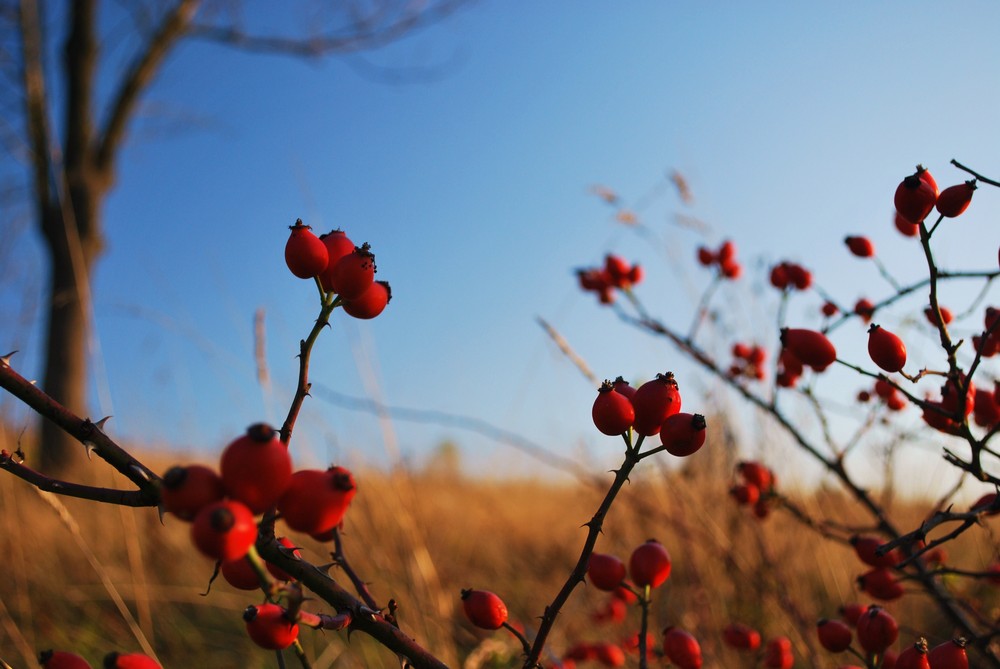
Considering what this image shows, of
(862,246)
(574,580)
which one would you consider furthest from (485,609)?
(862,246)

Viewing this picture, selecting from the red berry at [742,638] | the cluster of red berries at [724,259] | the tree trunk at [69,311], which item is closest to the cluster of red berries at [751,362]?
the cluster of red berries at [724,259]

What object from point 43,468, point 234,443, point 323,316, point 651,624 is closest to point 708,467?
point 651,624

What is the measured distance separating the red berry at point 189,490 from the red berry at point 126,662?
7.5 inches

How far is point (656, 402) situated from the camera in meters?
0.78

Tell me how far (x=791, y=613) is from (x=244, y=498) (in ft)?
5.83

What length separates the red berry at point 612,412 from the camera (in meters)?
0.78

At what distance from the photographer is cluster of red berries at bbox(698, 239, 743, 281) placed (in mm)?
2365

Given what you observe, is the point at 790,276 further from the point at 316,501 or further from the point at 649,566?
the point at 316,501

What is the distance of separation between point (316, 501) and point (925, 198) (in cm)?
93

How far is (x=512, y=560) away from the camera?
4457 mm

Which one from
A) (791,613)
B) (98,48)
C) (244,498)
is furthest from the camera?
(98,48)

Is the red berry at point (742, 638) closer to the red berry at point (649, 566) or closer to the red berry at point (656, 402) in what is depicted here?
the red berry at point (649, 566)

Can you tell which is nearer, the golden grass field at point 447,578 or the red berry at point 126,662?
the red berry at point 126,662

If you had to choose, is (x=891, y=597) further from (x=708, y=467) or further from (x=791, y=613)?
(x=708, y=467)
